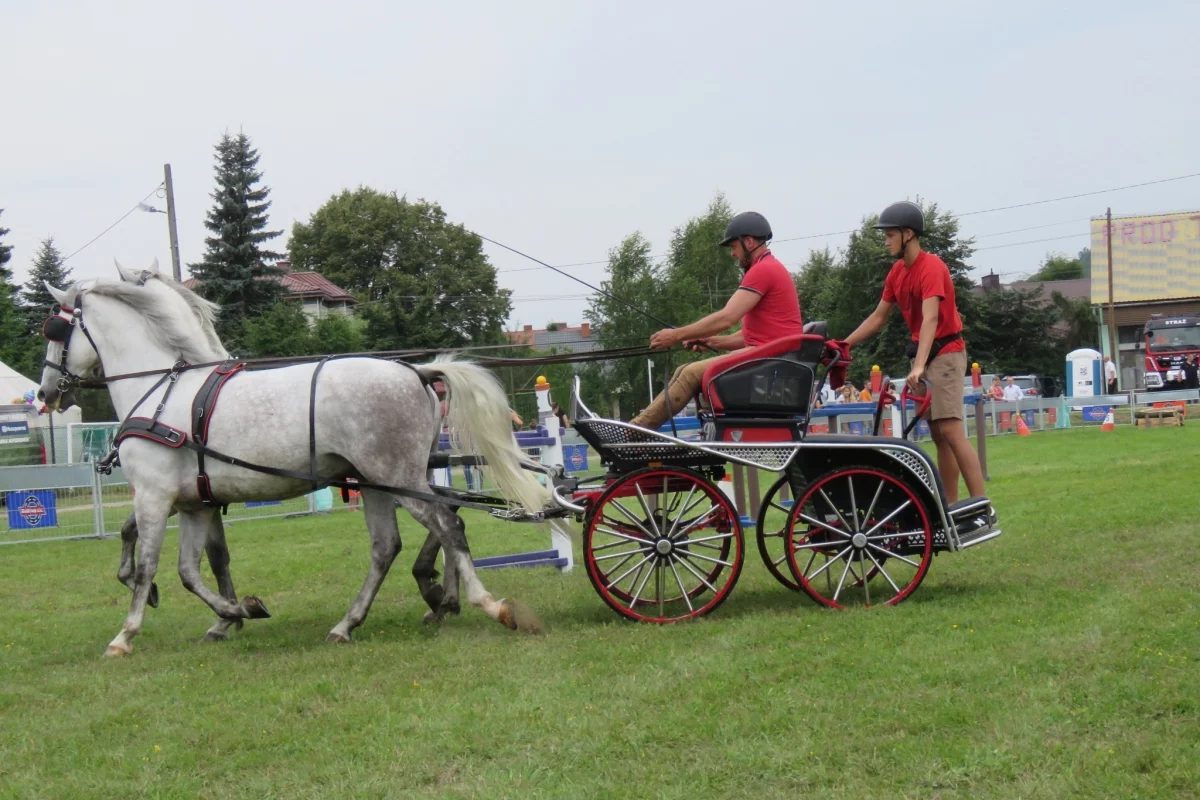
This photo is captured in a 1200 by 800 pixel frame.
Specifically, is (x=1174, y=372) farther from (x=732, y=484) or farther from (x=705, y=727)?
(x=705, y=727)

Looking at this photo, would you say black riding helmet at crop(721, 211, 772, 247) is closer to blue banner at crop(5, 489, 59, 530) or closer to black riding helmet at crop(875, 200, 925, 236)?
black riding helmet at crop(875, 200, 925, 236)

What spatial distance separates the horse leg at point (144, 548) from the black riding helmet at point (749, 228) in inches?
136

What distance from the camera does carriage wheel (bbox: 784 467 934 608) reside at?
20.7ft

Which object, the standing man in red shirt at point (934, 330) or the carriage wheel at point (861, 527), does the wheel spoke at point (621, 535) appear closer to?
the carriage wheel at point (861, 527)

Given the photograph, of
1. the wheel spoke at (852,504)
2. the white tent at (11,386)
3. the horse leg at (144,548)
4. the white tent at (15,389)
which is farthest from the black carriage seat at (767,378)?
the white tent at (11,386)

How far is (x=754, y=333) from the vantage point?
648cm

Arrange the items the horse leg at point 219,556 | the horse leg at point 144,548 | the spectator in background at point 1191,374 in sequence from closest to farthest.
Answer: the horse leg at point 144,548 → the horse leg at point 219,556 → the spectator in background at point 1191,374

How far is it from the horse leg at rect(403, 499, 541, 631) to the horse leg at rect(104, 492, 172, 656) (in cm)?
138

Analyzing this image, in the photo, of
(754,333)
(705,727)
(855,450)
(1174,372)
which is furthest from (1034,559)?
Result: (1174,372)

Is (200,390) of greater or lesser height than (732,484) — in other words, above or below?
above

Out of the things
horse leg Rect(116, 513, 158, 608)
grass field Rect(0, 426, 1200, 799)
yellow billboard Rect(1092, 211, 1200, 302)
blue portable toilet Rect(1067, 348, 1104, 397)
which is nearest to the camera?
grass field Rect(0, 426, 1200, 799)

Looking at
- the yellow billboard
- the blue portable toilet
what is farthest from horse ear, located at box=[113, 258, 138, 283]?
the yellow billboard

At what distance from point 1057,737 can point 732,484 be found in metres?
5.11

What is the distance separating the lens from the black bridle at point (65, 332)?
286 inches
